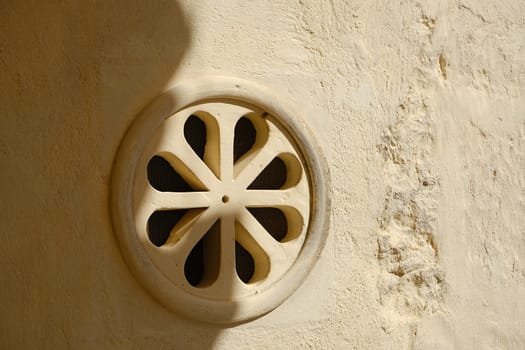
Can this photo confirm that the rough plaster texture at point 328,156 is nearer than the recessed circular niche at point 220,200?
Yes

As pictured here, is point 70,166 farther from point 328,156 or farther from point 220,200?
point 328,156

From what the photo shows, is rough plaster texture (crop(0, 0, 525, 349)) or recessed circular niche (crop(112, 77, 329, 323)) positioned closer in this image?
rough plaster texture (crop(0, 0, 525, 349))

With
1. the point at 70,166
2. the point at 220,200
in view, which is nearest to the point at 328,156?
the point at 220,200

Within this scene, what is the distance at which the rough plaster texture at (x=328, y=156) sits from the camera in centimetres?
242

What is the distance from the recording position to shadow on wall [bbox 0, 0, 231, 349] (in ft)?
7.83

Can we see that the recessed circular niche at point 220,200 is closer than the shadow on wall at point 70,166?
No

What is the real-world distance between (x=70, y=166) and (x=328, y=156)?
929mm

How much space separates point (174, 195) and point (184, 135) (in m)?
0.29

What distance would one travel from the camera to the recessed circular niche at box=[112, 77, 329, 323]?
2576mm

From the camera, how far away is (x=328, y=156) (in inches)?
117

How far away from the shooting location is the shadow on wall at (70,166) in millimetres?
2387

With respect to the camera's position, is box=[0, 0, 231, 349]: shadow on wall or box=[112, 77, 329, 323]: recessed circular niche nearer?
box=[0, 0, 231, 349]: shadow on wall

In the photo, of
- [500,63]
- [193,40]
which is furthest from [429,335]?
[193,40]

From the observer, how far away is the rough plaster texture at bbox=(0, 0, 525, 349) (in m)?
2.42
